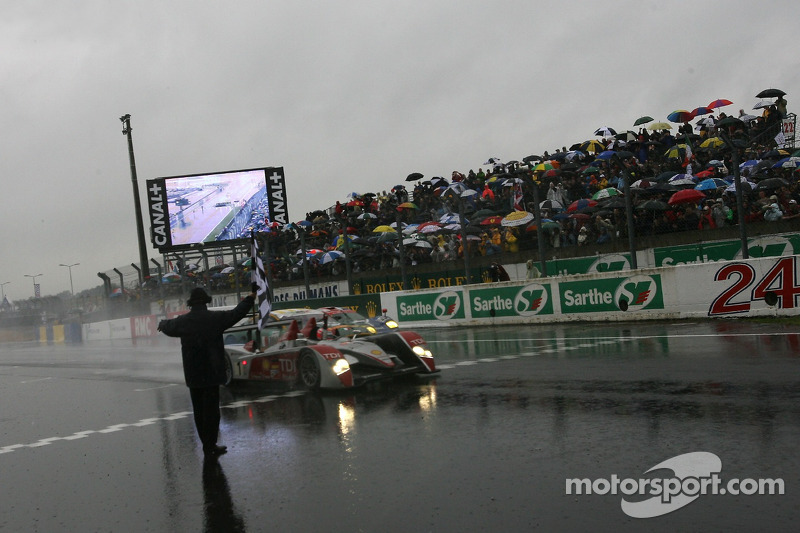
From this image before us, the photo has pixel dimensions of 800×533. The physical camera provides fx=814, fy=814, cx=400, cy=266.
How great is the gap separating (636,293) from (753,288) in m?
2.88

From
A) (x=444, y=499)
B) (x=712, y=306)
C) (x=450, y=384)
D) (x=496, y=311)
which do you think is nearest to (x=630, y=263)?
(x=712, y=306)

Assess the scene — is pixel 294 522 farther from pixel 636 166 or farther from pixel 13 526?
pixel 636 166

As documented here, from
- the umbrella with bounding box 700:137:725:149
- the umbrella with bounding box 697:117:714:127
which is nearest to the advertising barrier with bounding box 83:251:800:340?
the umbrella with bounding box 700:137:725:149

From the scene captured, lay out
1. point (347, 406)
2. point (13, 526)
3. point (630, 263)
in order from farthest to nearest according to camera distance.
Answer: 1. point (630, 263)
2. point (347, 406)
3. point (13, 526)

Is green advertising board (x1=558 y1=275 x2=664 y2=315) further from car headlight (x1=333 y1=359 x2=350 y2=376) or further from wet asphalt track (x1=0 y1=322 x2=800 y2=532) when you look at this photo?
car headlight (x1=333 y1=359 x2=350 y2=376)

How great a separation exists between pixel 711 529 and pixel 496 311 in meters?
18.0


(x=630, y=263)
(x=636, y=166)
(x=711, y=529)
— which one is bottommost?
(x=711, y=529)

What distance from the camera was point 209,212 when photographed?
1738 inches

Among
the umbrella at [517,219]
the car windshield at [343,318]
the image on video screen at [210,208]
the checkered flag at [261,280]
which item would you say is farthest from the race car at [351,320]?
the image on video screen at [210,208]

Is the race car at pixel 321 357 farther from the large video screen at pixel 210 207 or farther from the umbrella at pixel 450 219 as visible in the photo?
the large video screen at pixel 210 207

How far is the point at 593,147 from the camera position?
2914 centimetres

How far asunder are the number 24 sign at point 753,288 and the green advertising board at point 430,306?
8044 mm

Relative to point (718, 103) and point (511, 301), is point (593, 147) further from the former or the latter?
point (511, 301)

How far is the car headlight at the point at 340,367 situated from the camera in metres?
11.3
